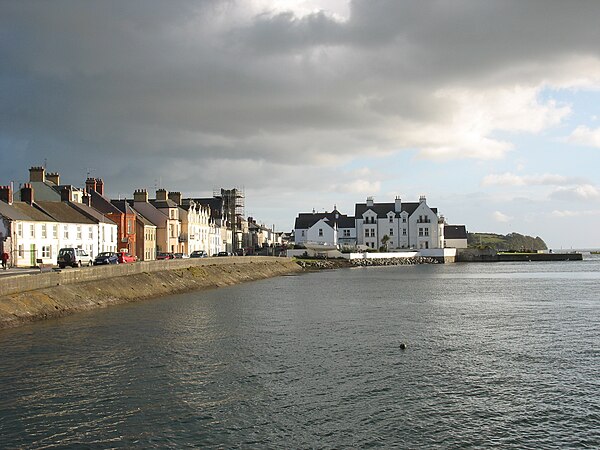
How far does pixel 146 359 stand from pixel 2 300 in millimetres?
14559

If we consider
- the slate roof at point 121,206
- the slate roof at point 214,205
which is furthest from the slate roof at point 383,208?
the slate roof at point 121,206

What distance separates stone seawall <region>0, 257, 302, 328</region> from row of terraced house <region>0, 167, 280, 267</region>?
14166 millimetres

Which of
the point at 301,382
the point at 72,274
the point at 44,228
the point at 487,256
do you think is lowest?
the point at 301,382

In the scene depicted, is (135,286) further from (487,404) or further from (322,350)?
(487,404)

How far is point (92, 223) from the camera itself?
84.9 metres

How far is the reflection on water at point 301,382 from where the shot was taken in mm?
17953

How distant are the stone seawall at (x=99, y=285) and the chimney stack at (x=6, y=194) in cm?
1856

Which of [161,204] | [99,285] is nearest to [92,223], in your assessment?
[161,204]

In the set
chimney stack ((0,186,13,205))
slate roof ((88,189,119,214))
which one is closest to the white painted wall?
slate roof ((88,189,119,214))

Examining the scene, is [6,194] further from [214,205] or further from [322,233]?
[322,233]

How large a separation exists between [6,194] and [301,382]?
58142 mm

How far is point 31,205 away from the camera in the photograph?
251 ft

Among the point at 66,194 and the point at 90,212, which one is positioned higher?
the point at 66,194

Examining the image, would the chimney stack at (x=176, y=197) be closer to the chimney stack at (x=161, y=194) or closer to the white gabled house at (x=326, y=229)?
the chimney stack at (x=161, y=194)
